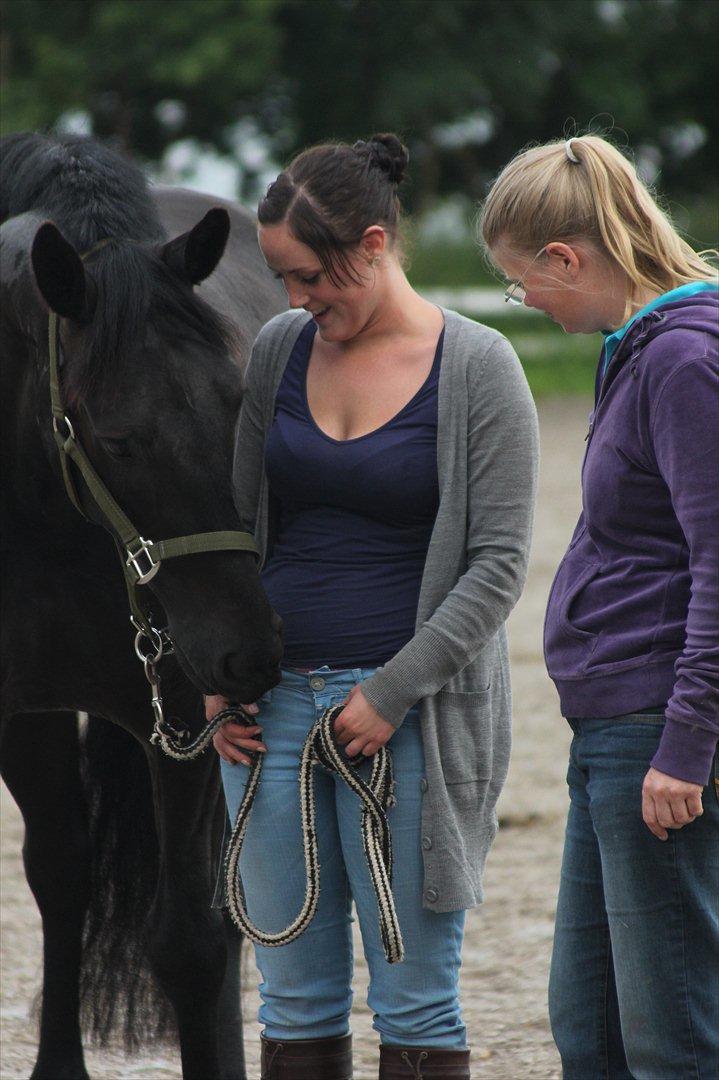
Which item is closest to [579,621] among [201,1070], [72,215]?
[72,215]

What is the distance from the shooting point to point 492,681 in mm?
2215

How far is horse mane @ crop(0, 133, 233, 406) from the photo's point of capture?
2209 mm

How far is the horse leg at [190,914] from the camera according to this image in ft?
9.16

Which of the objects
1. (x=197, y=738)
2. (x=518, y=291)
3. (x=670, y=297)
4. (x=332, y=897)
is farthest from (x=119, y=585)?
(x=670, y=297)

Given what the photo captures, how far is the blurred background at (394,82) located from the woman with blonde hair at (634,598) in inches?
758

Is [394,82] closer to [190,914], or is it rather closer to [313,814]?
[190,914]

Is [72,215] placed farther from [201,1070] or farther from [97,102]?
[97,102]

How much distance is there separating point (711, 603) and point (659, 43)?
2671 cm

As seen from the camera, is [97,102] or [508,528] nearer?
[508,528]

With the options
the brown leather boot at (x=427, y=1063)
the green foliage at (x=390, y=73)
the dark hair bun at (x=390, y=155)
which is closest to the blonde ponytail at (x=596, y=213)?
the dark hair bun at (x=390, y=155)

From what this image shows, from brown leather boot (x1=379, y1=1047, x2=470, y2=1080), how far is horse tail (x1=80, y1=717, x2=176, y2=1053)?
110 centimetres

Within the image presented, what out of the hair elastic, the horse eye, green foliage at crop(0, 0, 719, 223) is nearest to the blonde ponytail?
the hair elastic

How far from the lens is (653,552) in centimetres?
192

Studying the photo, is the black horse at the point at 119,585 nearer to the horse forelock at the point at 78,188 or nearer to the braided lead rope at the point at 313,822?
the horse forelock at the point at 78,188
